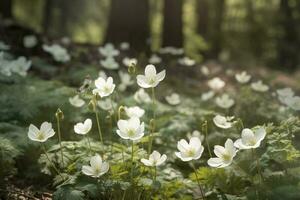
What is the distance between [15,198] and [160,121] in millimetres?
1802

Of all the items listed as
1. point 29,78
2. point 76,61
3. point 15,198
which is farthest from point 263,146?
point 76,61

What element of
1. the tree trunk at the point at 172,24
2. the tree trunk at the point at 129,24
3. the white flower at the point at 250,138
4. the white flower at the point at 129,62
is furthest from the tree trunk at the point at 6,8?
the white flower at the point at 250,138

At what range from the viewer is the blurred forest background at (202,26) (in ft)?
34.2

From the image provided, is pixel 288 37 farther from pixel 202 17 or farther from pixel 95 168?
pixel 95 168

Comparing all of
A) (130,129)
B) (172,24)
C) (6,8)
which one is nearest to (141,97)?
(130,129)

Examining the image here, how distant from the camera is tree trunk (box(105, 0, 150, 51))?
10344mm

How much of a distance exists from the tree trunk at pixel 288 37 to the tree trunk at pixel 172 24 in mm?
9635

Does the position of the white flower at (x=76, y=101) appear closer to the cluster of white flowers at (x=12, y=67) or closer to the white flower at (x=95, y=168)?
the cluster of white flowers at (x=12, y=67)

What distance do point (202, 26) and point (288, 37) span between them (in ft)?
14.7

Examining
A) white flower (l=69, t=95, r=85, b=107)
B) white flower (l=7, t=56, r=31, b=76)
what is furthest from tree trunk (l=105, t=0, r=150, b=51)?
white flower (l=69, t=95, r=85, b=107)

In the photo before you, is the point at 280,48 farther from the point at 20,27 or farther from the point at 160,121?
the point at 160,121

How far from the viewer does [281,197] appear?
3188 mm

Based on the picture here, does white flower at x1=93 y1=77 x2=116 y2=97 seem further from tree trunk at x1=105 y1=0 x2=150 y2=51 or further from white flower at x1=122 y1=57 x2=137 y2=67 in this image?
tree trunk at x1=105 y1=0 x2=150 y2=51

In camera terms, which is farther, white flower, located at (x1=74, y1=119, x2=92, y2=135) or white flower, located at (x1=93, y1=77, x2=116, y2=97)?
white flower, located at (x1=93, y1=77, x2=116, y2=97)
